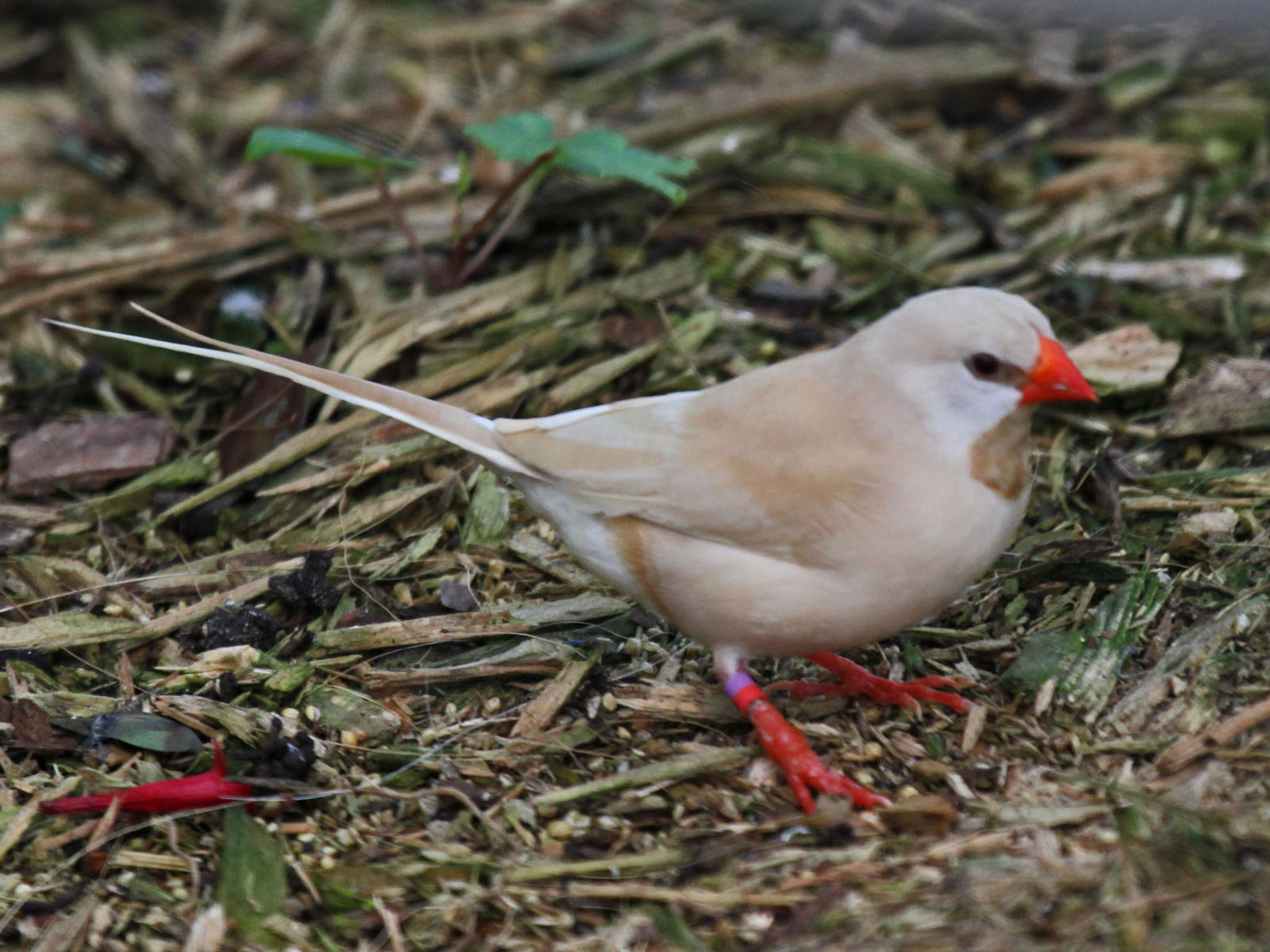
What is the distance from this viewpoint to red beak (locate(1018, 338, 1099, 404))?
3.01 metres

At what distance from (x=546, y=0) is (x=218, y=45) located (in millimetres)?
1672

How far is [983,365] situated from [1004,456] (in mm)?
209

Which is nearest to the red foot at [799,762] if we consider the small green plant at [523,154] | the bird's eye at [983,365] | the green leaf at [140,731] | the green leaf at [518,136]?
the bird's eye at [983,365]

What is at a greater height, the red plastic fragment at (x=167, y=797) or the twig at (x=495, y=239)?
the twig at (x=495, y=239)

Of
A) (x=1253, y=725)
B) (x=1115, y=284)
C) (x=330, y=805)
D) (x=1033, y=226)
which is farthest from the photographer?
(x=1033, y=226)

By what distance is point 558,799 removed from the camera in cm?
327

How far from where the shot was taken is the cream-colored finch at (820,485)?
306 centimetres

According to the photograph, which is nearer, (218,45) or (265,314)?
(265,314)

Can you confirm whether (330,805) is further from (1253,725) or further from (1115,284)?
(1115,284)

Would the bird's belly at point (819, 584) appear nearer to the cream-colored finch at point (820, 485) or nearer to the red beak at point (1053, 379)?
the cream-colored finch at point (820, 485)

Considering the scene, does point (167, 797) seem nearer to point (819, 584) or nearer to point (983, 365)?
point (819, 584)

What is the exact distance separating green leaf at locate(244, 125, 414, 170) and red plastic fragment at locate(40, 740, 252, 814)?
2105 millimetres

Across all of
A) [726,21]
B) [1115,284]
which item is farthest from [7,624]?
[726,21]

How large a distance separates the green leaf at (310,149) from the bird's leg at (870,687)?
2211 mm
